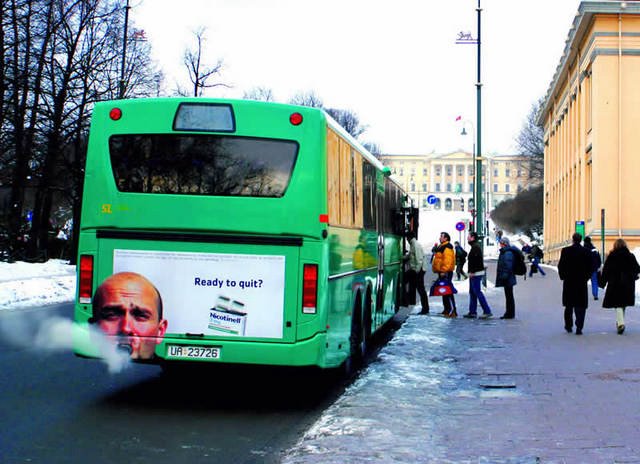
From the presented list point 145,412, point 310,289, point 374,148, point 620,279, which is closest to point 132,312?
point 145,412

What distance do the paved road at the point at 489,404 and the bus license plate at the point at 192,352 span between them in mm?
1242

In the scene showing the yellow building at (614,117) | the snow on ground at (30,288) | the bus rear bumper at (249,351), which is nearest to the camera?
the bus rear bumper at (249,351)

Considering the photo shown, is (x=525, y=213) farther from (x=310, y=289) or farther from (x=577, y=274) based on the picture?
(x=310, y=289)

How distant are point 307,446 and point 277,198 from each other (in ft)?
9.00

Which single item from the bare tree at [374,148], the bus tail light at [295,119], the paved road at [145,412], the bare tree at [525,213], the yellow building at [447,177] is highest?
the yellow building at [447,177]

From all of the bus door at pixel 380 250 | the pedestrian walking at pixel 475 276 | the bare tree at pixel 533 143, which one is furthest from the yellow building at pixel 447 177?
the bus door at pixel 380 250

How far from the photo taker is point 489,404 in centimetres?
973

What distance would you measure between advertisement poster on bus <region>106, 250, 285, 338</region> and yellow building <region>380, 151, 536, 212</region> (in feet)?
531

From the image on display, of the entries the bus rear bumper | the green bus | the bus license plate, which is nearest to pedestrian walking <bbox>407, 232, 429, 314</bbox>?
the green bus

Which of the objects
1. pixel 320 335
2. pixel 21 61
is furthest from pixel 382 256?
pixel 21 61

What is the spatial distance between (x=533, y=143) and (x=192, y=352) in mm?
99652

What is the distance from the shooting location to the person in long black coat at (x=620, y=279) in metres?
16.7

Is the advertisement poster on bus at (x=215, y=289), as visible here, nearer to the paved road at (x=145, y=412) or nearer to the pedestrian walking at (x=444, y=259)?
the paved road at (x=145, y=412)

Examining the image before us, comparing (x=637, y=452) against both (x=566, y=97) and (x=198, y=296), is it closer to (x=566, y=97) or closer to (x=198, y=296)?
(x=198, y=296)
